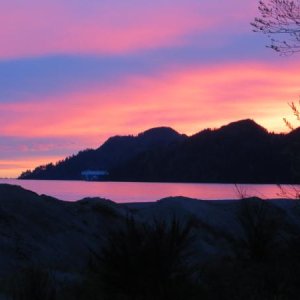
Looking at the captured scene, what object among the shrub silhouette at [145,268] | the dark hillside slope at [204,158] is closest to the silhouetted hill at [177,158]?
the dark hillside slope at [204,158]

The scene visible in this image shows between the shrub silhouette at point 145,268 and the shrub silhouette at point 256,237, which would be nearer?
the shrub silhouette at point 145,268

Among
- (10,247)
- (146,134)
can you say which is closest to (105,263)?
(10,247)

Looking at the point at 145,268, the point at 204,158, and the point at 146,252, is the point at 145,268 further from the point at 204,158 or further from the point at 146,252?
the point at 204,158

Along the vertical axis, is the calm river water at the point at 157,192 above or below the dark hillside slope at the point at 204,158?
below

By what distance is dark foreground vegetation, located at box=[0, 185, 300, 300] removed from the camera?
1027 centimetres

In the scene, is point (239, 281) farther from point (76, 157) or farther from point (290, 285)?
point (76, 157)

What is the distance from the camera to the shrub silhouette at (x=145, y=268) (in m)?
10.1

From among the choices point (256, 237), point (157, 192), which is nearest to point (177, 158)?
point (157, 192)

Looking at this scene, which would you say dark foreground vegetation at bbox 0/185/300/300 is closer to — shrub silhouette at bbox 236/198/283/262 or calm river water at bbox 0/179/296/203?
shrub silhouette at bbox 236/198/283/262

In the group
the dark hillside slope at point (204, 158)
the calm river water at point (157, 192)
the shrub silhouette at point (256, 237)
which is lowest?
the shrub silhouette at point (256, 237)

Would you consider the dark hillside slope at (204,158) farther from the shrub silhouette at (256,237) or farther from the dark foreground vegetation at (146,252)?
the shrub silhouette at (256,237)

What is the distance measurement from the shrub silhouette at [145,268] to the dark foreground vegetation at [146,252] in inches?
0.6

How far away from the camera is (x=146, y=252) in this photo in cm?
1038

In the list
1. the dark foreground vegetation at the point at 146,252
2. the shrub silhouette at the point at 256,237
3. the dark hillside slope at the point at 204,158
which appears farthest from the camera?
the dark hillside slope at the point at 204,158
